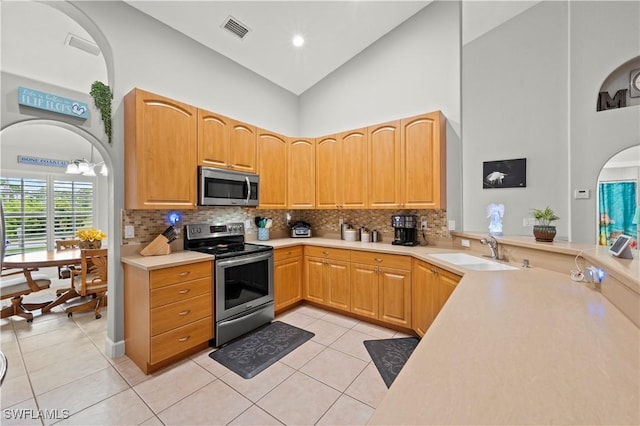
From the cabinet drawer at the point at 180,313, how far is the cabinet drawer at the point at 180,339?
46 millimetres

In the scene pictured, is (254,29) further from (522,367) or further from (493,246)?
(522,367)

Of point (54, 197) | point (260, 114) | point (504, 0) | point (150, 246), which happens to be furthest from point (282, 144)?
point (54, 197)

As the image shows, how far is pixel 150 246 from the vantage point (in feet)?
8.25

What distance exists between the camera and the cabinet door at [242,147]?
3.08 meters

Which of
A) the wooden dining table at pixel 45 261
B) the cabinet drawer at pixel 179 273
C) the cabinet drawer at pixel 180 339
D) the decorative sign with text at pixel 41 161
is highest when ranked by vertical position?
the decorative sign with text at pixel 41 161

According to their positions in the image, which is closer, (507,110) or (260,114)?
(507,110)

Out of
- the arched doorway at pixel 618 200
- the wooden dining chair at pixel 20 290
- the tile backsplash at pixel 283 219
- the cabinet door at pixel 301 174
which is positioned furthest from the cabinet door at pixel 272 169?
the arched doorway at pixel 618 200

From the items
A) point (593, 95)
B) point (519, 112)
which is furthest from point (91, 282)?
point (593, 95)

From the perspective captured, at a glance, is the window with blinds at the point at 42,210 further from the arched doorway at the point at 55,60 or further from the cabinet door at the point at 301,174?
the cabinet door at the point at 301,174

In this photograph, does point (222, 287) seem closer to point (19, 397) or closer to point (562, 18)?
point (19, 397)

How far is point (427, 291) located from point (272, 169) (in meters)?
2.44

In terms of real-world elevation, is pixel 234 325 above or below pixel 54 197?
below

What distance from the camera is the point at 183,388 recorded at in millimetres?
1979

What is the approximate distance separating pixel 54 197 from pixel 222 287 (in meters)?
5.29
